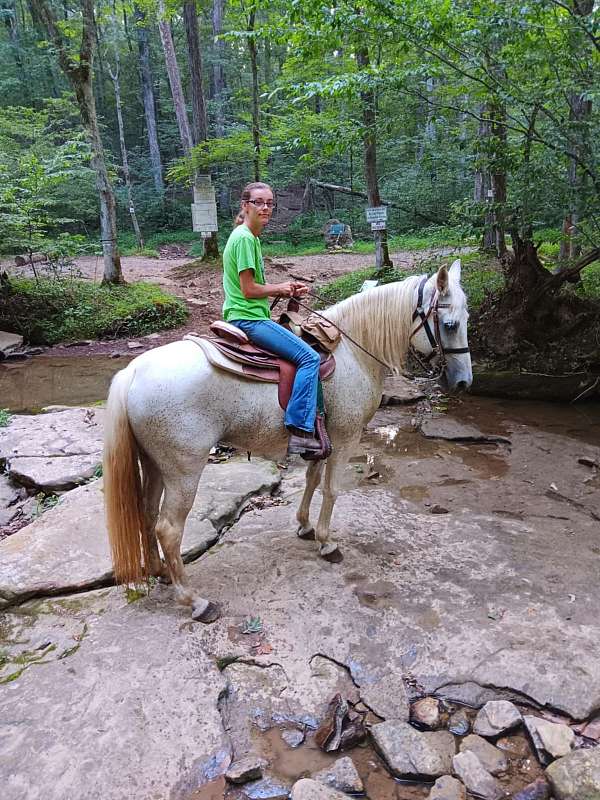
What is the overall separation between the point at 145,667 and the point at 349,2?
727 centimetres

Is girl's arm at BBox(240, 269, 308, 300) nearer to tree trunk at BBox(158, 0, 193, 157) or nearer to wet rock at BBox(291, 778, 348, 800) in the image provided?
wet rock at BBox(291, 778, 348, 800)

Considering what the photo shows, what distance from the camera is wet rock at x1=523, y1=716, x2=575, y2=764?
2.28 meters

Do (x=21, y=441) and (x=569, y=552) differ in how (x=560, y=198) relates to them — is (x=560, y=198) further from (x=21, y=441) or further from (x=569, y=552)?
(x=21, y=441)

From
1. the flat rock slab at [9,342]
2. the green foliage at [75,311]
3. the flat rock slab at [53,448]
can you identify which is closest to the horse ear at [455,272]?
the flat rock slab at [53,448]

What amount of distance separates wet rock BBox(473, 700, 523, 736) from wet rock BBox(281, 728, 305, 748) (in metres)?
0.86

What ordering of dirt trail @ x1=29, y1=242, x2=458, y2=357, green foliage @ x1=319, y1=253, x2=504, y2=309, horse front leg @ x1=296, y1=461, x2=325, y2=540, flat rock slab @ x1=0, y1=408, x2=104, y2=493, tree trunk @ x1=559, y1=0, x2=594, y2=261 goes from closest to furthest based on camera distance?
horse front leg @ x1=296, y1=461, x2=325, y2=540 → flat rock slab @ x1=0, y1=408, x2=104, y2=493 → tree trunk @ x1=559, y1=0, x2=594, y2=261 → green foliage @ x1=319, y1=253, x2=504, y2=309 → dirt trail @ x1=29, y1=242, x2=458, y2=357

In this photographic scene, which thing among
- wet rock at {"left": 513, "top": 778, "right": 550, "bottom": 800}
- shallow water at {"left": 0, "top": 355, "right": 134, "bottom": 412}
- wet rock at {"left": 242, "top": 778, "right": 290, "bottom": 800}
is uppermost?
wet rock at {"left": 242, "top": 778, "right": 290, "bottom": 800}

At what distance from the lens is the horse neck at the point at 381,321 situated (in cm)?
345

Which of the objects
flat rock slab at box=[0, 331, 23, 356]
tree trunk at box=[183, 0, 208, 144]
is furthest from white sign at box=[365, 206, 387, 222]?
tree trunk at box=[183, 0, 208, 144]

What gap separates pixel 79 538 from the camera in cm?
378

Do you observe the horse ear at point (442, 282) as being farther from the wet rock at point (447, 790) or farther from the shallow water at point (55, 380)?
the shallow water at point (55, 380)

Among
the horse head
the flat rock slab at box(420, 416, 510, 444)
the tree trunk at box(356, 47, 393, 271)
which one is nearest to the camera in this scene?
the horse head

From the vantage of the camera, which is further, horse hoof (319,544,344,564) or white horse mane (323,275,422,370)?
horse hoof (319,544,344,564)

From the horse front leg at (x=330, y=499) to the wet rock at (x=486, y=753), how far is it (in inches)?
58.4
